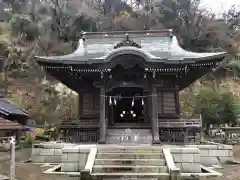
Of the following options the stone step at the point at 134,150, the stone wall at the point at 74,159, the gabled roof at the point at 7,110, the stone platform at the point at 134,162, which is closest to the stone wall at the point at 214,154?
the stone platform at the point at 134,162

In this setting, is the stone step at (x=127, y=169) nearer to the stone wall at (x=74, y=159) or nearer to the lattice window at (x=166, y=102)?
the stone wall at (x=74, y=159)

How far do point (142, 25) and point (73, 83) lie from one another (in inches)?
1121

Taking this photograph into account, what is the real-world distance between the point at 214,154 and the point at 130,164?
15.2 ft

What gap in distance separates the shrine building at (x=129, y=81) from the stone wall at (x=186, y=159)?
2.72 m

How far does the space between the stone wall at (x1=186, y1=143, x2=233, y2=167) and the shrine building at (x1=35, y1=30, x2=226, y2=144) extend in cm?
159

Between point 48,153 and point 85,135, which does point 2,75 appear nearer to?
point 85,135

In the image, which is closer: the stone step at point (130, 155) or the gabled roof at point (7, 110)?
the stone step at point (130, 155)

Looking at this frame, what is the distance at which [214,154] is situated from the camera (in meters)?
13.2

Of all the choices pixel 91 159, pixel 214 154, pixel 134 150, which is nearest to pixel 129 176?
pixel 91 159

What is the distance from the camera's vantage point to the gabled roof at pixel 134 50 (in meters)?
13.9

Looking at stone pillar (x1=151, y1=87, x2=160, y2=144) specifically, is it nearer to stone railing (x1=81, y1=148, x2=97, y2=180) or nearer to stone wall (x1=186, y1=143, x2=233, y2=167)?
stone wall (x1=186, y1=143, x2=233, y2=167)

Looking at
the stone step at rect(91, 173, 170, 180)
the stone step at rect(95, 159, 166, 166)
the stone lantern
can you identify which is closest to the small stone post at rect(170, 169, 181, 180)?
the stone step at rect(91, 173, 170, 180)

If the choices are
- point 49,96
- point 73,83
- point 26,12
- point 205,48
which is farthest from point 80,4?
point 73,83

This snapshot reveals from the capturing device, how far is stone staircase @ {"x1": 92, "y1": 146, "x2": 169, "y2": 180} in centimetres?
977
